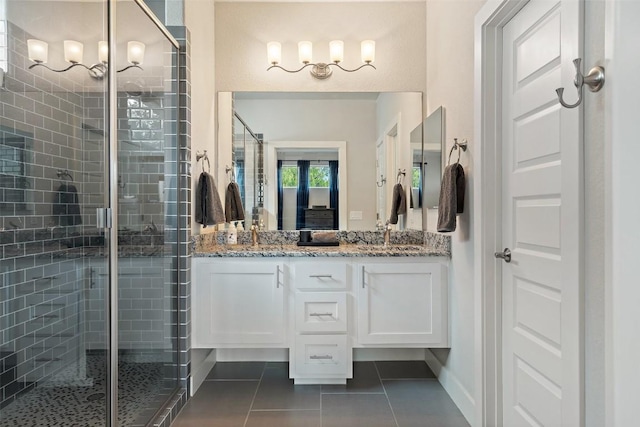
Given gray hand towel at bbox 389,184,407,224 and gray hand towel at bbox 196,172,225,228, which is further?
gray hand towel at bbox 389,184,407,224

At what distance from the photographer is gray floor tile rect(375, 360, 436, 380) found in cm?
261

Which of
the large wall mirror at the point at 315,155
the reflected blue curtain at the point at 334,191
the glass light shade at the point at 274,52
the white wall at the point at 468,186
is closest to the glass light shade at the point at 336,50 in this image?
the large wall mirror at the point at 315,155

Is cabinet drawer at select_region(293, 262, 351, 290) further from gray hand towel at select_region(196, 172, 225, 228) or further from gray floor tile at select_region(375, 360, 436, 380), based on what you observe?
gray floor tile at select_region(375, 360, 436, 380)

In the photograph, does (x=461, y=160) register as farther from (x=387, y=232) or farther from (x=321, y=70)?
(x=321, y=70)

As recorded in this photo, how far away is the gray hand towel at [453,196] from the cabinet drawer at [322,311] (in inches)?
30.6

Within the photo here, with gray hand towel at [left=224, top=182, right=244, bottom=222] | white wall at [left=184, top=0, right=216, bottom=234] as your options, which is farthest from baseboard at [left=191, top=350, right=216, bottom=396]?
gray hand towel at [left=224, top=182, right=244, bottom=222]

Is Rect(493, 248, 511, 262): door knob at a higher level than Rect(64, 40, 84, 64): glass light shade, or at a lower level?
lower

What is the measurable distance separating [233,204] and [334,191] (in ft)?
2.52

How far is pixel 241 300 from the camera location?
2.42 m

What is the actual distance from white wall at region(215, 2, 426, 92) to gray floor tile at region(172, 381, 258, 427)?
6.87 feet

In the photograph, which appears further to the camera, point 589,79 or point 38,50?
point 38,50

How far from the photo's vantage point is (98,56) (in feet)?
5.72

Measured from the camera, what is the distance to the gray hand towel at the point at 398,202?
114 inches

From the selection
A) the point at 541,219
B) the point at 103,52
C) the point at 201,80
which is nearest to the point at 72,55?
the point at 103,52
